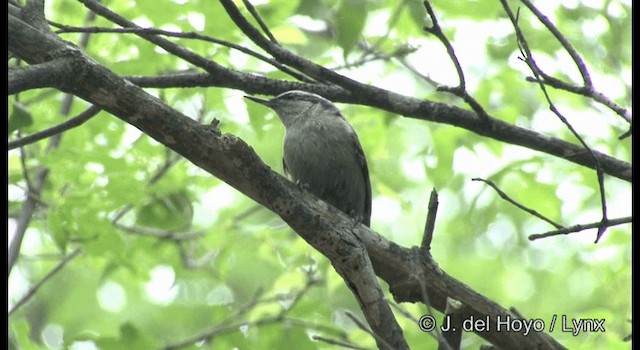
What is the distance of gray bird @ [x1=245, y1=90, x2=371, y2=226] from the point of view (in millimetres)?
6031

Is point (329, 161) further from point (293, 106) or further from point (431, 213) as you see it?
point (431, 213)

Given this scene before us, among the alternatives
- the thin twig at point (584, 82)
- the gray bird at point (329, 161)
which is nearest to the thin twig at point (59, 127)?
the gray bird at point (329, 161)

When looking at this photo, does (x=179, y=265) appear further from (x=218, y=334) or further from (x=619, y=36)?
(x=619, y=36)

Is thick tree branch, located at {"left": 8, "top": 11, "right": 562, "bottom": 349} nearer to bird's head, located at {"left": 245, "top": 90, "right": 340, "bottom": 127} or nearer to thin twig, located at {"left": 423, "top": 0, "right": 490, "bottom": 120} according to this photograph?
thin twig, located at {"left": 423, "top": 0, "right": 490, "bottom": 120}

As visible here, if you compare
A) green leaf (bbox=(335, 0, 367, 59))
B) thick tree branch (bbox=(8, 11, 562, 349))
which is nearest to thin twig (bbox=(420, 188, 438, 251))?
thick tree branch (bbox=(8, 11, 562, 349))

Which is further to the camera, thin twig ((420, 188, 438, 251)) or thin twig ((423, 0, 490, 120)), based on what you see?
thin twig ((423, 0, 490, 120))

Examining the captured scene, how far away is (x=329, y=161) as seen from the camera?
237 inches

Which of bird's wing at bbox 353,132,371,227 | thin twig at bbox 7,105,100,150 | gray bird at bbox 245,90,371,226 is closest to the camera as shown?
thin twig at bbox 7,105,100,150

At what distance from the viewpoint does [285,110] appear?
21.3 feet

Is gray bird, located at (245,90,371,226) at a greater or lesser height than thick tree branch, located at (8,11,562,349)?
greater

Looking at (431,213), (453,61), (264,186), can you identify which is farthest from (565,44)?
(264,186)

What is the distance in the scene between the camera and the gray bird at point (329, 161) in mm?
6031

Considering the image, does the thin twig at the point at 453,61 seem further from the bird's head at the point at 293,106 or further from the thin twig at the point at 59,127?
the bird's head at the point at 293,106

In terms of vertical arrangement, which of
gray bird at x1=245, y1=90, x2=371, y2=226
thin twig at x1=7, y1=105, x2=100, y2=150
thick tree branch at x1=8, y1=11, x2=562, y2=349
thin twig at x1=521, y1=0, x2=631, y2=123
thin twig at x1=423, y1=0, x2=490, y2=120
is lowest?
thick tree branch at x1=8, y1=11, x2=562, y2=349
